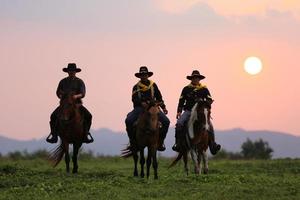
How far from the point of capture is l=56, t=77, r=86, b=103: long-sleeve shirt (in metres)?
21.7

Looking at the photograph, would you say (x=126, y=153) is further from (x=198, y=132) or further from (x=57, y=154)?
(x=198, y=132)

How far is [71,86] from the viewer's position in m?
21.8

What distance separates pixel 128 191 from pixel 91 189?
0.87 metres

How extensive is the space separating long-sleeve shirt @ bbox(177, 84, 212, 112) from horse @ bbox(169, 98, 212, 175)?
0.66 m

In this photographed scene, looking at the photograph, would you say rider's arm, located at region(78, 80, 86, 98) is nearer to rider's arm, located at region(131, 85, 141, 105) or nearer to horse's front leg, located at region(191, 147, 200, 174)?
rider's arm, located at region(131, 85, 141, 105)

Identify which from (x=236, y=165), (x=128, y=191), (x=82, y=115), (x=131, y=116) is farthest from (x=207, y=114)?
(x=236, y=165)

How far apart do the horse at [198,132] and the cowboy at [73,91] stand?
10.5 feet

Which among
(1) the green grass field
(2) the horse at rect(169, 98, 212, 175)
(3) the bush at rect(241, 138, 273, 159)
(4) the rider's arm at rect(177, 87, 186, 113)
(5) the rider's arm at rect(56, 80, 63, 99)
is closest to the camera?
(1) the green grass field

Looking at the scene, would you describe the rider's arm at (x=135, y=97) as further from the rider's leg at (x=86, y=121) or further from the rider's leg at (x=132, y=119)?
the rider's leg at (x=86, y=121)

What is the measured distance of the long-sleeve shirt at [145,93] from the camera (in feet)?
65.8

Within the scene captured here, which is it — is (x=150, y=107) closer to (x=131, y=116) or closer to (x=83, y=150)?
(x=131, y=116)

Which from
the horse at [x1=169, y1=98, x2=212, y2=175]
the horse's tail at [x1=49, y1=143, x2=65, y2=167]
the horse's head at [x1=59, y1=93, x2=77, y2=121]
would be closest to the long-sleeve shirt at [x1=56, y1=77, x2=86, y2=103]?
the horse's head at [x1=59, y1=93, x2=77, y2=121]

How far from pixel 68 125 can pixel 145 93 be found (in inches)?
117

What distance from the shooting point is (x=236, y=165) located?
1168 inches
